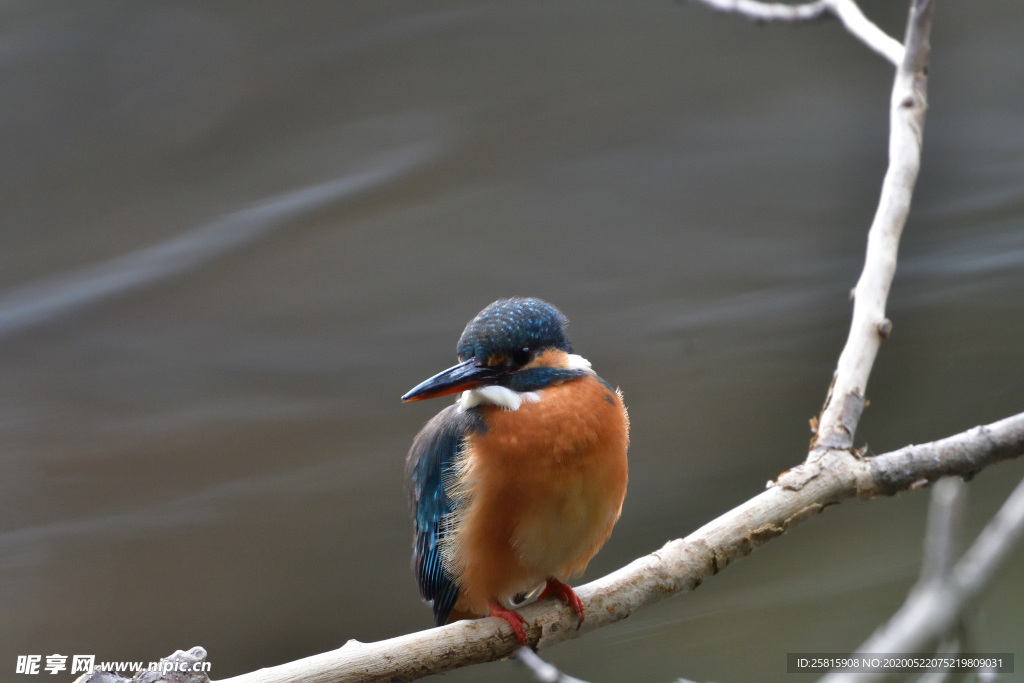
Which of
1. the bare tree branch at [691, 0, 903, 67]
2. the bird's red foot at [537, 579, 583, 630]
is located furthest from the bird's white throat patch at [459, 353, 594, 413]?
the bare tree branch at [691, 0, 903, 67]

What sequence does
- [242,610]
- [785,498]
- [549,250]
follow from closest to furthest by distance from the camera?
1. [785,498]
2. [242,610]
3. [549,250]

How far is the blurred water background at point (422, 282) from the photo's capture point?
304cm

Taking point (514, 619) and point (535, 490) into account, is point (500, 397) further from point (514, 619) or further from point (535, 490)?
point (514, 619)

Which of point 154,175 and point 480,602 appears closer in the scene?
point 480,602

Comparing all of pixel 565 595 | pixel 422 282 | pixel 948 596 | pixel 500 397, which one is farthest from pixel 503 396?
pixel 422 282

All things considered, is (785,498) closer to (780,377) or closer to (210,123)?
(780,377)

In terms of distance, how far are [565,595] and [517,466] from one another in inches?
9.8

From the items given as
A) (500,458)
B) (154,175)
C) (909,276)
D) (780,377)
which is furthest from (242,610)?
(909,276)

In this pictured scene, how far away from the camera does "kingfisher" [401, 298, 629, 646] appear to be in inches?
58.9

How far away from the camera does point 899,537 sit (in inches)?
132

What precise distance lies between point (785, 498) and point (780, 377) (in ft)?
6.64

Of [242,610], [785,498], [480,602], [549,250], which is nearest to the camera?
[785,498]

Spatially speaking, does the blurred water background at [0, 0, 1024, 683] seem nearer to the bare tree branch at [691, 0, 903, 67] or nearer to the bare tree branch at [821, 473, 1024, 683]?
the bare tree branch at [691, 0, 903, 67]

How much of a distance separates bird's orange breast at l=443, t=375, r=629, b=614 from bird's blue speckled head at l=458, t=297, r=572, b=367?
0.09 meters
